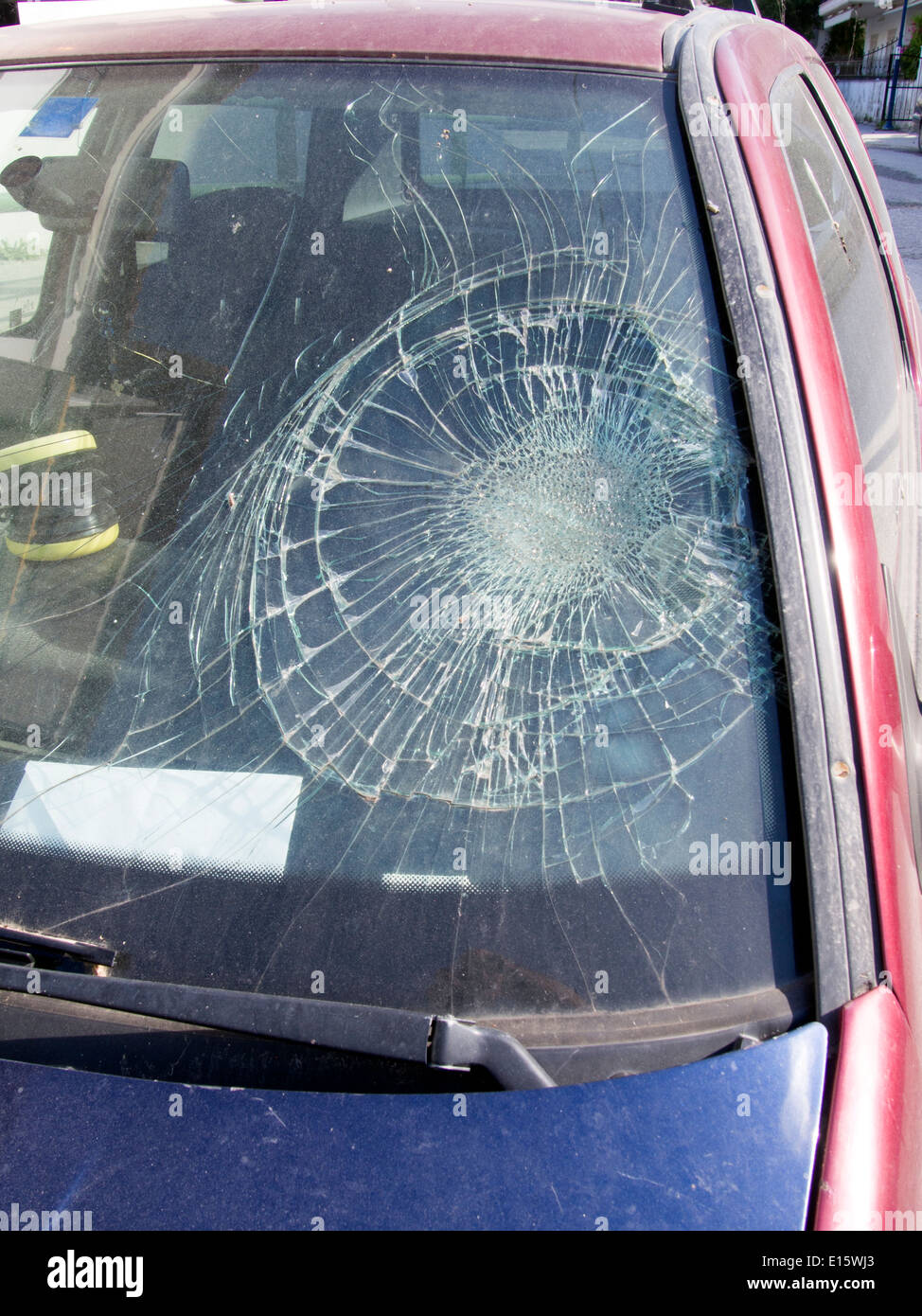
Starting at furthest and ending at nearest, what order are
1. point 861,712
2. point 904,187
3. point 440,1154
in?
point 904,187, point 861,712, point 440,1154

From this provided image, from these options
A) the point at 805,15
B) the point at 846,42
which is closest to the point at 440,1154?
the point at 846,42

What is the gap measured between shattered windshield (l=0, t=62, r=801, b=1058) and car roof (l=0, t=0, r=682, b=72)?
0.04 m

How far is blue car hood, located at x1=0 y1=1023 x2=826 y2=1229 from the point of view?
854 millimetres

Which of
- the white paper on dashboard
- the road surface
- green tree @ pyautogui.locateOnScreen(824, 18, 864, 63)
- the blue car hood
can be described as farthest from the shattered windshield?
green tree @ pyautogui.locateOnScreen(824, 18, 864, 63)

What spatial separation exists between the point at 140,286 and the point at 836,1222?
141 cm


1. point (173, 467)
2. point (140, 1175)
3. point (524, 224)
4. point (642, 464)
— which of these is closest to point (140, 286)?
point (173, 467)

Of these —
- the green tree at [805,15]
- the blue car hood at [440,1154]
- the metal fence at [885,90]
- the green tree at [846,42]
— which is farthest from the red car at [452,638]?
the green tree at [805,15]

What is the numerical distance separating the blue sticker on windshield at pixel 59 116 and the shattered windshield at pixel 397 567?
2 cm

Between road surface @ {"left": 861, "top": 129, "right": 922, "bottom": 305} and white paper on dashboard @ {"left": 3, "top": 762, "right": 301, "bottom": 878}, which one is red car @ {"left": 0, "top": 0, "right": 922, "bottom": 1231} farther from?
road surface @ {"left": 861, "top": 129, "right": 922, "bottom": 305}

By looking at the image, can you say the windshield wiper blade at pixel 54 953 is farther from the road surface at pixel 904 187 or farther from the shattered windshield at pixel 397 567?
the road surface at pixel 904 187

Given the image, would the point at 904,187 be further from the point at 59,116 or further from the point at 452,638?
the point at 452,638

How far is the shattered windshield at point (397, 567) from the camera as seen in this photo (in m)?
1.05

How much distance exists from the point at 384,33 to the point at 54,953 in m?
1.29

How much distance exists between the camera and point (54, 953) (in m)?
1.06
